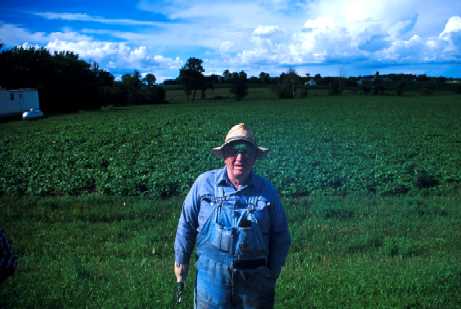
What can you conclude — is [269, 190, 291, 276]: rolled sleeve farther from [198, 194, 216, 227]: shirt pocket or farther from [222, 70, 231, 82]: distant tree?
[222, 70, 231, 82]: distant tree

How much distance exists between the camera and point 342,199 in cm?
1134

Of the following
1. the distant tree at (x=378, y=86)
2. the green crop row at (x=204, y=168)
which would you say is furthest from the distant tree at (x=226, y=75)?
the green crop row at (x=204, y=168)

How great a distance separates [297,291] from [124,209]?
5.77m

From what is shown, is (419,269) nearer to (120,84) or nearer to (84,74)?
(84,74)

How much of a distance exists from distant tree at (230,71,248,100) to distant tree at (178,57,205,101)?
9580 millimetres

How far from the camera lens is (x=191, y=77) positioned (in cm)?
10375

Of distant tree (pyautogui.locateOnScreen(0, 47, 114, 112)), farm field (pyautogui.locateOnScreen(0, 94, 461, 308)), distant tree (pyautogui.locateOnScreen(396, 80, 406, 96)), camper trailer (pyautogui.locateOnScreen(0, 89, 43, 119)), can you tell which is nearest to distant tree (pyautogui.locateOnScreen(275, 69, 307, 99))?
distant tree (pyautogui.locateOnScreen(396, 80, 406, 96))

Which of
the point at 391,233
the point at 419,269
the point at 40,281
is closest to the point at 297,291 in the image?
the point at 419,269

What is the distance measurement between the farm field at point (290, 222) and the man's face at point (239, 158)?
212cm

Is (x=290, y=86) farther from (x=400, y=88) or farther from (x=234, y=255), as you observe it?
(x=234, y=255)

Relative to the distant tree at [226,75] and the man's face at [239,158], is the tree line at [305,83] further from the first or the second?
the man's face at [239,158]

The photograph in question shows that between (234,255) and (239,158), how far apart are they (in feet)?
2.31

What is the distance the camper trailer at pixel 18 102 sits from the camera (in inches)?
2123

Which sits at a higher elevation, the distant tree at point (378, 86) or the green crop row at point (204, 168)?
the distant tree at point (378, 86)
